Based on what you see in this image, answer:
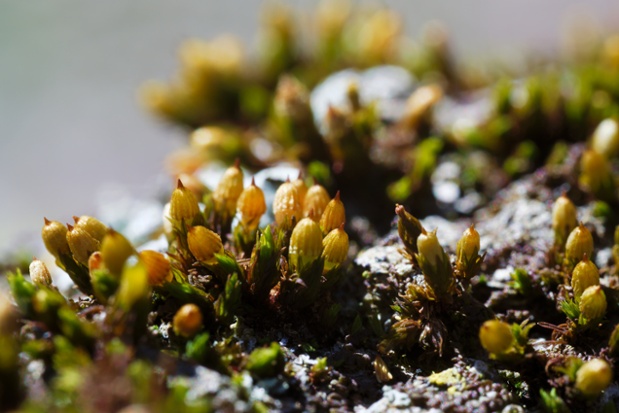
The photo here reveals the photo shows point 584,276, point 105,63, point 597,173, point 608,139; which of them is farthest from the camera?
point 105,63

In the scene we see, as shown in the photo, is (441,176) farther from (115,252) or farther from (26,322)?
(26,322)

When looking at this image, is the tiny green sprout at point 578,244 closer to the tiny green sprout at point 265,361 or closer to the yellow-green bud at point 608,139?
the yellow-green bud at point 608,139

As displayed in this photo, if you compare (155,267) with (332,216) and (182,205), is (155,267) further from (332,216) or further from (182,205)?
(332,216)

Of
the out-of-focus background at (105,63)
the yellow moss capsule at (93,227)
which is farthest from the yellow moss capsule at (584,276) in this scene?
the out-of-focus background at (105,63)

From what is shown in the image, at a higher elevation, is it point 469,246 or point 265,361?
point 469,246

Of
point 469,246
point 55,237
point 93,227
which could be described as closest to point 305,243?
point 469,246

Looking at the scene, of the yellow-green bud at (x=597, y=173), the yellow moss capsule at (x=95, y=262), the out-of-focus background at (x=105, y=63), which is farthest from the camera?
the out-of-focus background at (x=105, y=63)
